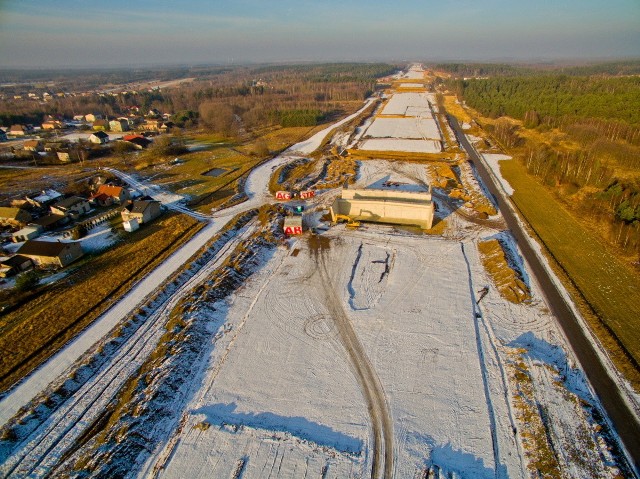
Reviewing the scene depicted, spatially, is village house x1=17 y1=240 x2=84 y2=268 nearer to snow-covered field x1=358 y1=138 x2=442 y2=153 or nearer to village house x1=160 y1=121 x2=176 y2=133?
snow-covered field x1=358 y1=138 x2=442 y2=153

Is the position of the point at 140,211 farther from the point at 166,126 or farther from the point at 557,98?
the point at 557,98

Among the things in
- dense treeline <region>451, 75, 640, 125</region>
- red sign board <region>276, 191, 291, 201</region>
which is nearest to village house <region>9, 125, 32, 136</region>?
red sign board <region>276, 191, 291, 201</region>

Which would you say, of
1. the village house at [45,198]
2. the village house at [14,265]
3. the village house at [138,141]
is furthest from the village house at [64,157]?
the village house at [14,265]

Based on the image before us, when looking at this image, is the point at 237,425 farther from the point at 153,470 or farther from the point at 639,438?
the point at 639,438

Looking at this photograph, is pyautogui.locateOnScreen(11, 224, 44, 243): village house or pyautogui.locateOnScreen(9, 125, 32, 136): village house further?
pyautogui.locateOnScreen(9, 125, 32, 136): village house

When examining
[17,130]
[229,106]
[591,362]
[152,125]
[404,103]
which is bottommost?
[591,362]

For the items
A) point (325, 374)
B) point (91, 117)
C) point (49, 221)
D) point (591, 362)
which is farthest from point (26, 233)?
point (91, 117)

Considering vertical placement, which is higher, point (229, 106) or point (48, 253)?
point (229, 106)
